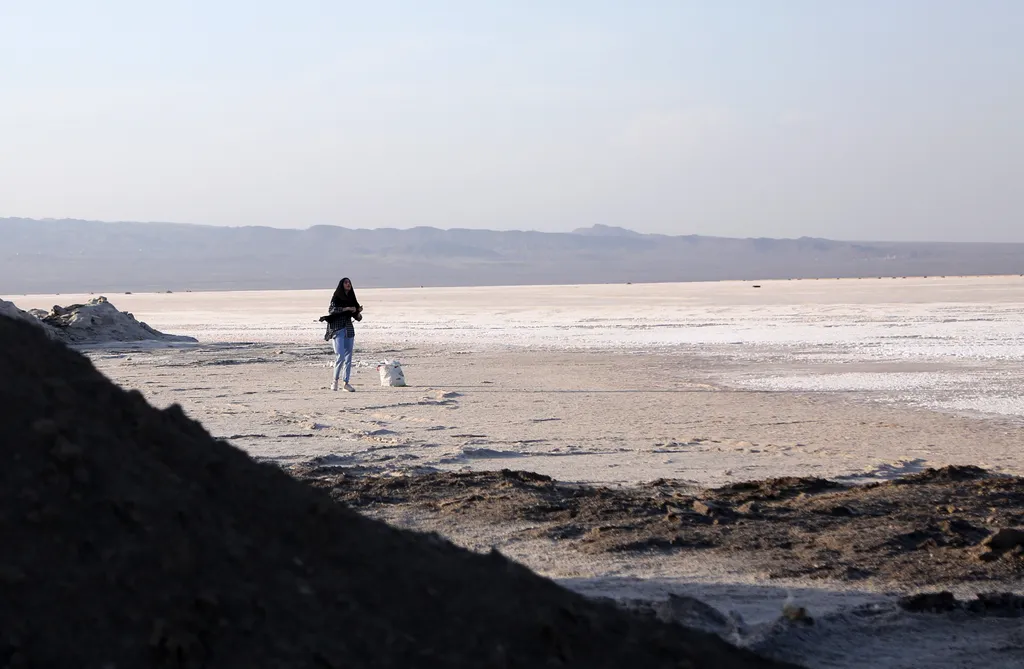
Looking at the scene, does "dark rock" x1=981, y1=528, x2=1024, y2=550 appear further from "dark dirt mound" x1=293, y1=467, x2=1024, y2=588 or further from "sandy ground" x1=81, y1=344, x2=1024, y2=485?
"sandy ground" x1=81, y1=344, x2=1024, y2=485

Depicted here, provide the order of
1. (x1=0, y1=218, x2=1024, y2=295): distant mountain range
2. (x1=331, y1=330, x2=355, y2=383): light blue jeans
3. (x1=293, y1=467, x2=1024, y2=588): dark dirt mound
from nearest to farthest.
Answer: (x1=293, y1=467, x2=1024, y2=588): dark dirt mound < (x1=331, y1=330, x2=355, y2=383): light blue jeans < (x1=0, y1=218, x2=1024, y2=295): distant mountain range

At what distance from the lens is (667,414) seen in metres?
13.8

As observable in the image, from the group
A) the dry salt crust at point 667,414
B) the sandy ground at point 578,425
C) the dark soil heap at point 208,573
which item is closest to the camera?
the dark soil heap at point 208,573

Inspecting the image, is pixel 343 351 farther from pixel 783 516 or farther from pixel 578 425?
pixel 783 516

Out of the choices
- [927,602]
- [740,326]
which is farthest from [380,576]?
[740,326]

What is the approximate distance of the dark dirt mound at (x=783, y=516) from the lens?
662cm

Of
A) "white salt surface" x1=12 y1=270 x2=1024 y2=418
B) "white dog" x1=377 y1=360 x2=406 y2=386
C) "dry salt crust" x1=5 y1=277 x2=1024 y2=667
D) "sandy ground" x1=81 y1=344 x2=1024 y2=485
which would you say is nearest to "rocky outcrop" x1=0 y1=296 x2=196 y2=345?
"dry salt crust" x1=5 y1=277 x2=1024 y2=667

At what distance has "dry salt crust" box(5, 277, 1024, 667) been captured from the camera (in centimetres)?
593

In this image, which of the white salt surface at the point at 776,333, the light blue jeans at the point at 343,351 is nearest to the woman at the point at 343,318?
the light blue jeans at the point at 343,351

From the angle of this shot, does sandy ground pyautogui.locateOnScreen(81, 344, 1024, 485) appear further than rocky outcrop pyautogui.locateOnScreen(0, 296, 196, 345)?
No

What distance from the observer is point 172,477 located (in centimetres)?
390

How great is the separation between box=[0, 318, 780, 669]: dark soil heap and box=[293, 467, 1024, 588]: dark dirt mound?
7.85 feet

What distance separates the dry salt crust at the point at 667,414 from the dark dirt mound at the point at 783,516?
1.17ft

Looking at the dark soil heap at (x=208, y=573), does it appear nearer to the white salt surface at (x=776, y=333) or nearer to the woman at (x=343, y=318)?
the white salt surface at (x=776, y=333)
